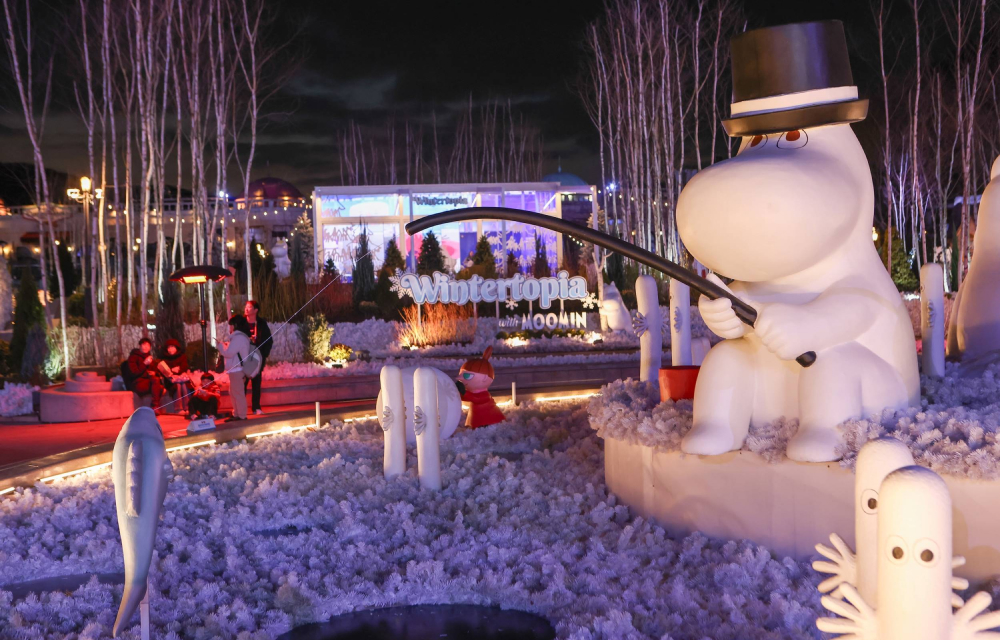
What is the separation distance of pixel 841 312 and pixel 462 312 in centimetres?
1287

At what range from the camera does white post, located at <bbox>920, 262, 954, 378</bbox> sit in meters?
6.67

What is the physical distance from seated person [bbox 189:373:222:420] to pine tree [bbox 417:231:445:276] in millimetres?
12691

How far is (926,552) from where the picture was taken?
1.92 meters

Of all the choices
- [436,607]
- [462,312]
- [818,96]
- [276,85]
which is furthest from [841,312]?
[276,85]

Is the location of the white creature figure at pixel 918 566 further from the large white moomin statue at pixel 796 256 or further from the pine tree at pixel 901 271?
the pine tree at pixel 901 271

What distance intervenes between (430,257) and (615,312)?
8.88 metres

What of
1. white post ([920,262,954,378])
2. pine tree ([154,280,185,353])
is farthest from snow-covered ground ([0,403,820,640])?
pine tree ([154,280,185,353])

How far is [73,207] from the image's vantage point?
35.4 meters

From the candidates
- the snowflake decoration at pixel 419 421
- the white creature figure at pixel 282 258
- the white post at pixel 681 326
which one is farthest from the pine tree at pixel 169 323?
the white creature figure at pixel 282 258

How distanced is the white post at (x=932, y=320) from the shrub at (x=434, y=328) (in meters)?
9.53

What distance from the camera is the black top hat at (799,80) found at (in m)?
4.45

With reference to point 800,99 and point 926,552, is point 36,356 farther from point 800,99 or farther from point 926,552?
point 926,552

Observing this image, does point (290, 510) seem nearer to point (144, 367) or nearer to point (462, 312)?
point (144, 367)

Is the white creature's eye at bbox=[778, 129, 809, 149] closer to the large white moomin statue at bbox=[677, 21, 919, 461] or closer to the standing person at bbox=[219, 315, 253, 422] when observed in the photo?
the large white moomin statue at bbox=[677, 21, 919, 461]
